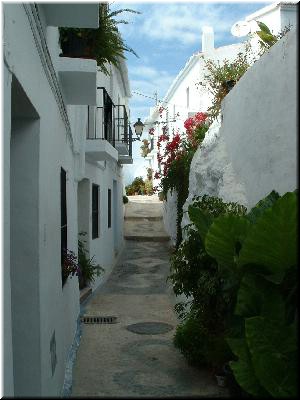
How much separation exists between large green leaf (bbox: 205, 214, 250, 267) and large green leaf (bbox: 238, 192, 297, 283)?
0.92ft

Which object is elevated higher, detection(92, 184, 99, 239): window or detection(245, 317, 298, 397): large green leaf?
detection(92, 184, 99, 239): window

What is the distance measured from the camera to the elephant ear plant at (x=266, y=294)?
2896 millimetres

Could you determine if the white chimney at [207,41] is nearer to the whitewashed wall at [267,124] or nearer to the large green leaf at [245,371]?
the whitewashed wall at [267,124]

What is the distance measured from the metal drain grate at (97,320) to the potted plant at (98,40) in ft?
13.6

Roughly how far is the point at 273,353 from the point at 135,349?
13.3 ft

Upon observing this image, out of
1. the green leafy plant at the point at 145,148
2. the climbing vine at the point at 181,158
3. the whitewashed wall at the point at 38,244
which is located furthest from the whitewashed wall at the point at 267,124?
the green leafy plant at the point at 145,148

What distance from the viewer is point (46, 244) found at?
427 cm

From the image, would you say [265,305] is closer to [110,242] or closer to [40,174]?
[40,174]

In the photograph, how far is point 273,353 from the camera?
2.93 meters

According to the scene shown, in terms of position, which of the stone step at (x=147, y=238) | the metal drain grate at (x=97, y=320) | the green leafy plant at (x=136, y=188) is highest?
the green leafy plant at (x=136, y=188)

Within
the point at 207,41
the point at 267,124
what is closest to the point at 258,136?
the point at 267,124

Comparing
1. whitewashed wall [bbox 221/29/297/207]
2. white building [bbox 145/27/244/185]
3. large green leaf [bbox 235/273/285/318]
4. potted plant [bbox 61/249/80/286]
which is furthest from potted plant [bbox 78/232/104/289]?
white building [bbox 145/27/244/185]

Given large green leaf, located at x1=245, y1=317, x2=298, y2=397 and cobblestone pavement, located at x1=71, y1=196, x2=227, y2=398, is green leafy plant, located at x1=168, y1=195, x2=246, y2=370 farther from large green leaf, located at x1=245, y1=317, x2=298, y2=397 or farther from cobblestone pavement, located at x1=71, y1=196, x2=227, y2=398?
large green leaf, located at x1=245, y1=317, x2=298, y2=397

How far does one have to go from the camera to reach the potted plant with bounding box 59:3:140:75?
20.3ft
